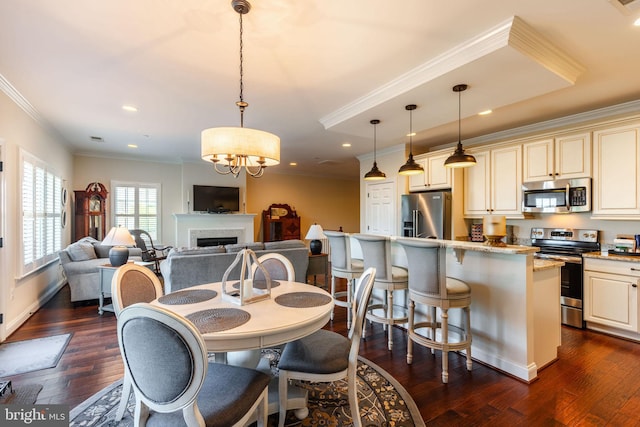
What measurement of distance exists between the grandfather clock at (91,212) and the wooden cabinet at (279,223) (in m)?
3.80

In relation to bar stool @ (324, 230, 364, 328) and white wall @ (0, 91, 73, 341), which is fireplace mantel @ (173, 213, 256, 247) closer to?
white wall @ (0, 91, 73, 341)

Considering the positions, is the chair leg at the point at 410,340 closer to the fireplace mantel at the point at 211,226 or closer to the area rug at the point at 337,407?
the area rug at the point at 337,407

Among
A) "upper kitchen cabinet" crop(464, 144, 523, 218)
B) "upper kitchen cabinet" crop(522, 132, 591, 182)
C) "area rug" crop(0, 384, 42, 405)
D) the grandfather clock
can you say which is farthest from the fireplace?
"upper kitchen cabinet" crop(522, 132, 591, 182)

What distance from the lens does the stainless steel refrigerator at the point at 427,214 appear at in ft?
15.5

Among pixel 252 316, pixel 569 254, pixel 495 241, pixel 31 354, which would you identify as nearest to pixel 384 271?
pixel 495 241

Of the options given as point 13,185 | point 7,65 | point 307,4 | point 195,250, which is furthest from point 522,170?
point 13,185

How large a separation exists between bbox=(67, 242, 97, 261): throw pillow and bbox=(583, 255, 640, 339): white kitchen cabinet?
6.67 meters

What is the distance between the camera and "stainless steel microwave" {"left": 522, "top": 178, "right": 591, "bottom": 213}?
359 cm

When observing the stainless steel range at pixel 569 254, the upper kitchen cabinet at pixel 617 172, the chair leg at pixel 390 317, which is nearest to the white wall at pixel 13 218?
the chair leg at pixel 390 317

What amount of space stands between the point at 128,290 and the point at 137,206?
5.85 metres

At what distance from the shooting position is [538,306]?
2.59 metres

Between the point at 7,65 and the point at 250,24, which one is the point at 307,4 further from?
the point at 7,65

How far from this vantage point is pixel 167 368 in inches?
46.3

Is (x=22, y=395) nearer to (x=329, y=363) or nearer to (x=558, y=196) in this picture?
(x=329, y=363)
